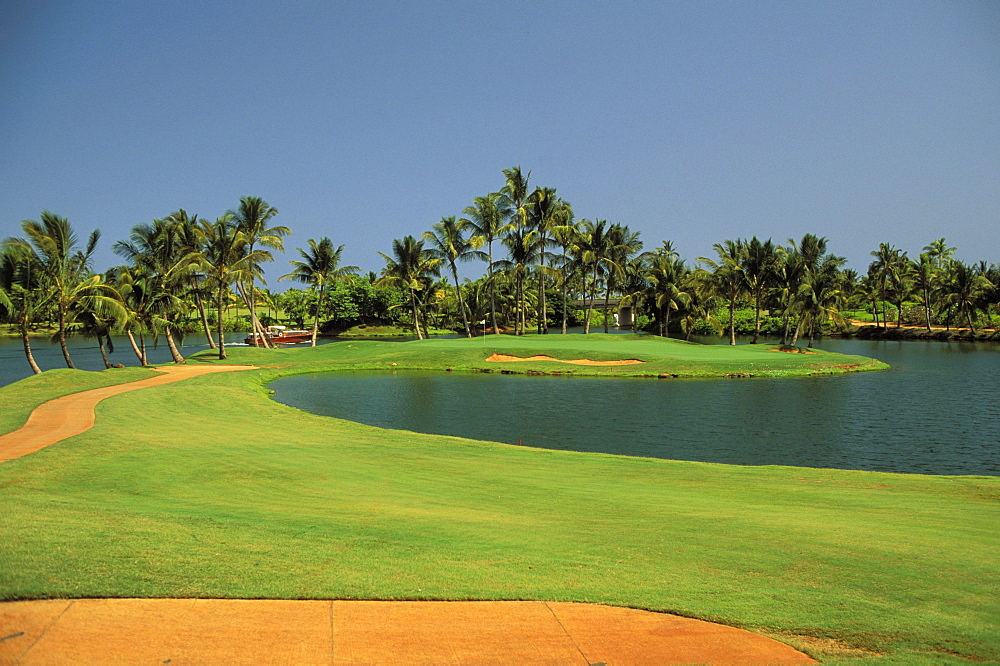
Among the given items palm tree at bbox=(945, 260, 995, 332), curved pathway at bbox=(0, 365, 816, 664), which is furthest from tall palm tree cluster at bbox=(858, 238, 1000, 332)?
curved pathway at bbox=(0, 365, 816, 664)

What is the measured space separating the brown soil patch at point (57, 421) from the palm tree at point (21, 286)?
10.2 meters

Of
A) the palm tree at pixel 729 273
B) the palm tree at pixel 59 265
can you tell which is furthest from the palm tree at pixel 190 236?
the palm tree at pixel 729 273

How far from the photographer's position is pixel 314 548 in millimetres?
8047

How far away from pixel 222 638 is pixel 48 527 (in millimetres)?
4047

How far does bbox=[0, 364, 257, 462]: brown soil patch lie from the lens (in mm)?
15961

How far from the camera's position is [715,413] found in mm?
26844

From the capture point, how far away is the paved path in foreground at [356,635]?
17.7 feet

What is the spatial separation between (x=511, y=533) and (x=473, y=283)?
93694 millimetres

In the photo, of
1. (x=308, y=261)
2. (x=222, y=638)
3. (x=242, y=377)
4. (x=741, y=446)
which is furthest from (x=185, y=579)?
(x=308, y=261)

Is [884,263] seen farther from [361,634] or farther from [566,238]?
[361,634]

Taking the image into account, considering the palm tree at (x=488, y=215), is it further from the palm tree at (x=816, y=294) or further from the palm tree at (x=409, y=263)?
the palm tree at (x=816, y=294)

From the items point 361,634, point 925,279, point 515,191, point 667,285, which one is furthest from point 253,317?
point 925,279

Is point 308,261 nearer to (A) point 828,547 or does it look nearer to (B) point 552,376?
(B) point 552,376

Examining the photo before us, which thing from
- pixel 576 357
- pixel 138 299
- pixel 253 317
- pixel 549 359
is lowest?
pixel 549 359
